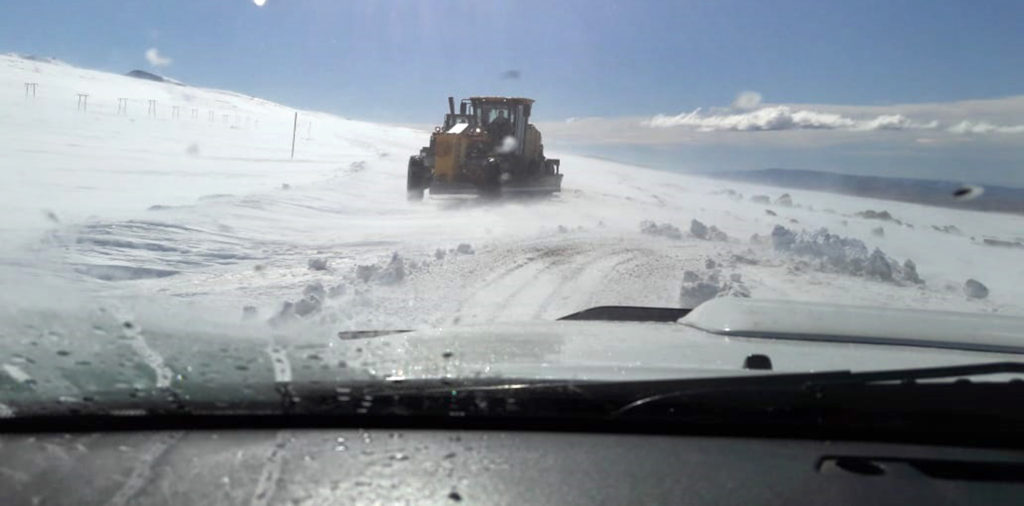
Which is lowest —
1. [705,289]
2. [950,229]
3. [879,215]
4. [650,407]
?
[705,289]

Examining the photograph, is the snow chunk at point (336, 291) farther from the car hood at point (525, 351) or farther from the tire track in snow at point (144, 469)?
the tire track in snow at point (144, 469)

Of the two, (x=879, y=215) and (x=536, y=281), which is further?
(x=879, y=215)

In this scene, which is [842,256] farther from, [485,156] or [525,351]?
[485,156]

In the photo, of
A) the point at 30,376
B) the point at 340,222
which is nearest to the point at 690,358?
the point at 30,376

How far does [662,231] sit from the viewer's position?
47.2 feet

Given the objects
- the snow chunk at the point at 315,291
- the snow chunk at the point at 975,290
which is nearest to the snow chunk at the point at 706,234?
the snow chunk at the point at 975,290

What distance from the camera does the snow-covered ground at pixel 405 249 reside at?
8.46m

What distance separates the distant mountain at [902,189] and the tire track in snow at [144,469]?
13962 millimetres

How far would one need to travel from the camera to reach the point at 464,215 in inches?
667

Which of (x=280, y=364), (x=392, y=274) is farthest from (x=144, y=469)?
(x=392, y=274)

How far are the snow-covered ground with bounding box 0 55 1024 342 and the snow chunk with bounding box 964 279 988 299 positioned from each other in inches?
3.7

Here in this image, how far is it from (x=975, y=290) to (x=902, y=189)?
1430 cm

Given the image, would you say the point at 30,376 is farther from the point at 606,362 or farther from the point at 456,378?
the point at 606,362

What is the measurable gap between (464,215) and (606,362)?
13.6 metres
